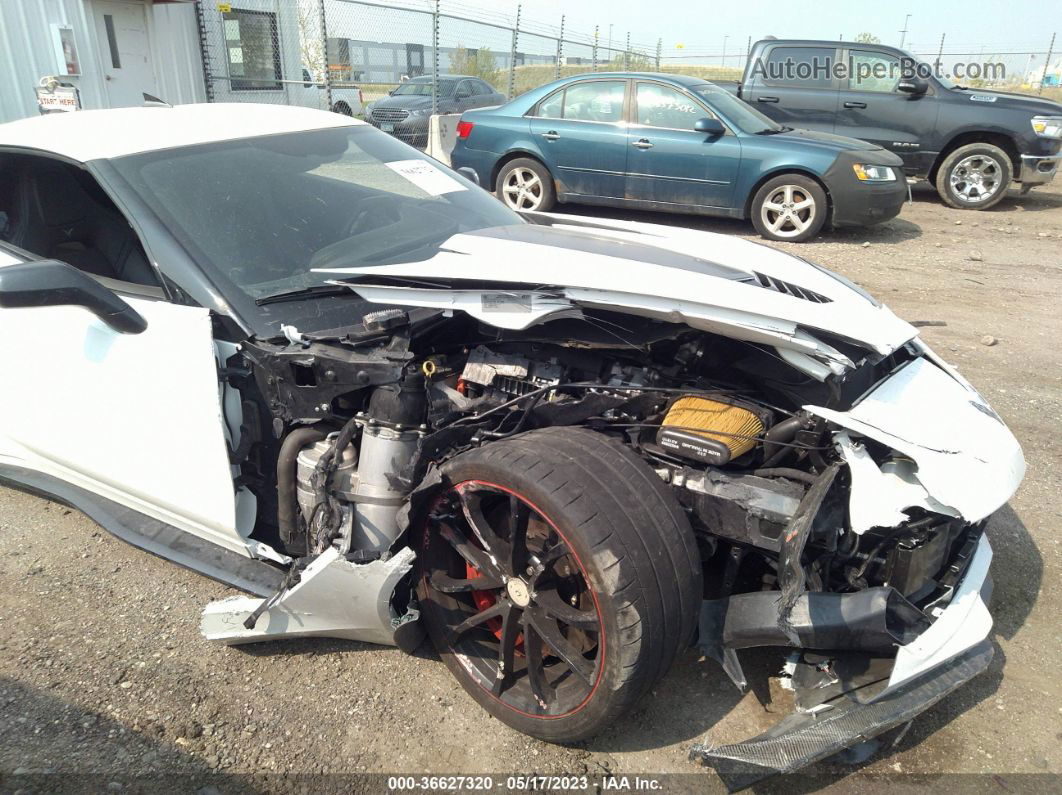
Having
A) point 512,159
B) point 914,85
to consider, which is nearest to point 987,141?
point 914,85

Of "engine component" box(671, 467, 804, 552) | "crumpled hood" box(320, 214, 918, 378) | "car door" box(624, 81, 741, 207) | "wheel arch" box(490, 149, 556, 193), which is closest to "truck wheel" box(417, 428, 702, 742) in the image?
"engine component" box(671, 467, 804, 552)

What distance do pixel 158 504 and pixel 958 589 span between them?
260 cm

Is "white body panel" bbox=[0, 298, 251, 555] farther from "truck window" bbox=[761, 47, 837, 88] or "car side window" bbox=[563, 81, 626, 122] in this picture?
"truck window" bbox=[761, 47, 837, 88]

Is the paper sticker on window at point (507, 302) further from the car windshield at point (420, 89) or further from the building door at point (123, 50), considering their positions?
the car windshield at point (420, 89)

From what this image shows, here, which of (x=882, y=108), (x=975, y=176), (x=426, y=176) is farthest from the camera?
(x=975, y=176)

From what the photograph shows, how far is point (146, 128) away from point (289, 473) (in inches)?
61.2

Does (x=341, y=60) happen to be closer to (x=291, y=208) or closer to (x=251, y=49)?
(x=251, y=49)

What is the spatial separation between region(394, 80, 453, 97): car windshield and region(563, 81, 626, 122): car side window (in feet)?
19.8

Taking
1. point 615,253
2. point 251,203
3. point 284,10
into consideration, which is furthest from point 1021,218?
point 284,10

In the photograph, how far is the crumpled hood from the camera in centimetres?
216

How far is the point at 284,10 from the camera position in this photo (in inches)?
568

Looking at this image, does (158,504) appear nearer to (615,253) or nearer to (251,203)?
(251,203)

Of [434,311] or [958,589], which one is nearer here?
[958,589]

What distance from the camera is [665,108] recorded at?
8.70 metres
